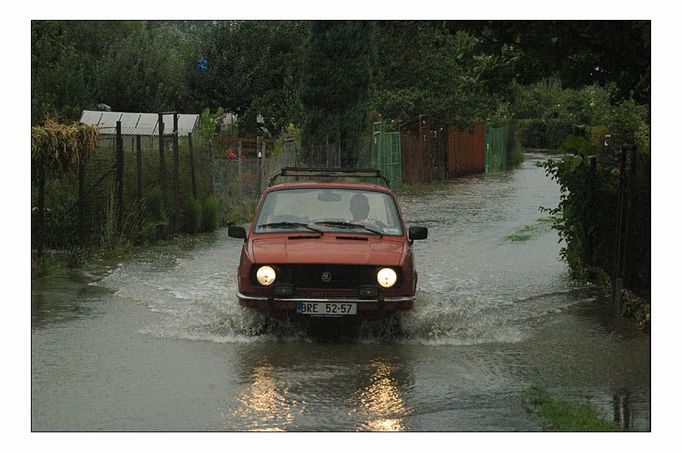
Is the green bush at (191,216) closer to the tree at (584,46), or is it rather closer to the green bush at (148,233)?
the green bush at (148,233)

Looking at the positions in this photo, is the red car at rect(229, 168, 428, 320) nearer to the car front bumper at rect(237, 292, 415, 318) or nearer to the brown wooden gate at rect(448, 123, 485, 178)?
the car front bumper at rect(237, 292, 415, 318)

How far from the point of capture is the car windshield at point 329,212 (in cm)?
1276

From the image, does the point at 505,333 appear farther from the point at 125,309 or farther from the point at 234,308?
the point at 125,309

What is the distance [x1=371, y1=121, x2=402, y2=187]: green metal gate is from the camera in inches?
1427

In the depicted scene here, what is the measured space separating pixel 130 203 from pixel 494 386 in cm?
1202

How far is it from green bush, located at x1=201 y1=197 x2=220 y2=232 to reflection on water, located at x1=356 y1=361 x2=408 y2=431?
1281 cm

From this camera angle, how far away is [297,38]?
45.7 metres

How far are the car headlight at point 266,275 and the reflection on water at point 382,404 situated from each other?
4.65 ft

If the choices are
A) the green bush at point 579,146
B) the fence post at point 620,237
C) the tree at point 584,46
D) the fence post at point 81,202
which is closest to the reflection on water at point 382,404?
the tree at point 584,46

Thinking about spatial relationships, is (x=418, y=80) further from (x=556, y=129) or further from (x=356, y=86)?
(x=556, y=129)

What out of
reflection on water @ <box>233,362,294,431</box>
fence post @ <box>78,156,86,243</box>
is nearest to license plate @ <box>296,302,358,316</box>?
reflection on water @ <box>233,362,294,431</box>

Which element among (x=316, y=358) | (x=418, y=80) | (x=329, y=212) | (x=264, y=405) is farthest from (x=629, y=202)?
(x=418, y=80)

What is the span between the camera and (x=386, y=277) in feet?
38.8

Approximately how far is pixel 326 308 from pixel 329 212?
158cm
